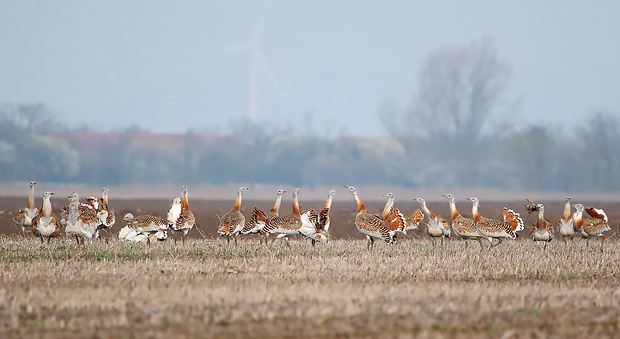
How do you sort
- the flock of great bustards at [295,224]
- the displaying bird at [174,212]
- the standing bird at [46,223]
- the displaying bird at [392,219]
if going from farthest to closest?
the displaying bird at [174,212], the displaying bird at [392,219], the flock of great bustards at [295,224], the standing bird at [46,223]

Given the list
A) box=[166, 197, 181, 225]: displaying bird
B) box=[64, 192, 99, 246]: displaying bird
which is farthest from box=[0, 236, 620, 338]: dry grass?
box=[166, 197, 181, 225]: displaying bird

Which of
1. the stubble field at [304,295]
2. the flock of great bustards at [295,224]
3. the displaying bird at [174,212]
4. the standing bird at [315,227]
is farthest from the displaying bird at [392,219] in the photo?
the displaying bird at [174,212]

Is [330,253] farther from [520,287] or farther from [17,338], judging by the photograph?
[17,338]

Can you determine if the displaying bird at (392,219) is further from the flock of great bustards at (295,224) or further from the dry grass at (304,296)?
the dry grass at (304,296)

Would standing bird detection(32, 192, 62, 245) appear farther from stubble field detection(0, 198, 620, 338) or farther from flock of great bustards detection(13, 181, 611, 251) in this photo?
stubble field detection(0, 198, 620, 338)

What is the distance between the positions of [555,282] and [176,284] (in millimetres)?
7010

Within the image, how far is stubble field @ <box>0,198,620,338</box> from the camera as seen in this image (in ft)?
23.7

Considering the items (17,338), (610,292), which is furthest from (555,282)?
(17,338)

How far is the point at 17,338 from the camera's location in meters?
6.67

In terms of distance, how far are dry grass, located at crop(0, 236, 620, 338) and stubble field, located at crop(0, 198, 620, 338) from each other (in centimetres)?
2

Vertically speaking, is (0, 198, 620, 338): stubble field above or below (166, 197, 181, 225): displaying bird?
below

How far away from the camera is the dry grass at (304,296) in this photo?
7.22 m

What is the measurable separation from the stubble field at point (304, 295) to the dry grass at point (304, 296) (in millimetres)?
23

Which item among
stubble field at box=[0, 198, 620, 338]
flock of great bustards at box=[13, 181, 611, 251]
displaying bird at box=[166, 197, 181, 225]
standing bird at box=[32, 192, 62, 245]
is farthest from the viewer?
displaying bird at box=[166, 197, 181, 225]
